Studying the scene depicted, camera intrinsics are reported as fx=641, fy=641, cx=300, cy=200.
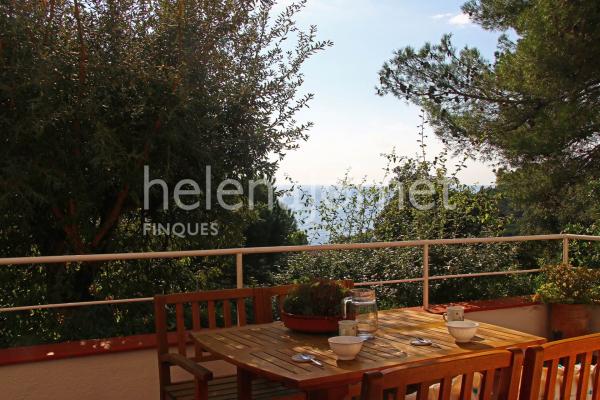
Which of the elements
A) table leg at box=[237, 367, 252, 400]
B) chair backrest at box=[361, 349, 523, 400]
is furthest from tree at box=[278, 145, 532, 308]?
chair backrest at box=[361, 349, 523, 400]

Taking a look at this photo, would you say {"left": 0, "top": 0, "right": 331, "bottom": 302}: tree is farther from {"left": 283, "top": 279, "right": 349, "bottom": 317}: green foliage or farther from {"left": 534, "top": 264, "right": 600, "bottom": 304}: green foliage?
{"left": 534, "top": 264, "right": 600, "bottom": 304}: green foliage

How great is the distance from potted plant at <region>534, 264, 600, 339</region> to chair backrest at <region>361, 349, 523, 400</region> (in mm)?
3681

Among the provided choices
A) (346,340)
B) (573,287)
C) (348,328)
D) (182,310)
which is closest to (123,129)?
(182,310)

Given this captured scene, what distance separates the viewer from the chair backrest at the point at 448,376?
1.51m

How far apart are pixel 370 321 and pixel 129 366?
64.0 inches

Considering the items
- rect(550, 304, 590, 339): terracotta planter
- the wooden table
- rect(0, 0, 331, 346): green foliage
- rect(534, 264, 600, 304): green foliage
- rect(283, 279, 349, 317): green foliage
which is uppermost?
rect(0, 0, 331, 346): green foliage

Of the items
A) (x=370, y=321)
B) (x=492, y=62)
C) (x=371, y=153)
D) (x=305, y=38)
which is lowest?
(x=370, y=321)

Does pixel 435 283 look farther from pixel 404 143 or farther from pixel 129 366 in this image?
pixel 129 366

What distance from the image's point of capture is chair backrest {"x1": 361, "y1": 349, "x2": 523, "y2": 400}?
1510 millimetres

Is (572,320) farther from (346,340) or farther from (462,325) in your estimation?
(346,340)

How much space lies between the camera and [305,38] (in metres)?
5.18

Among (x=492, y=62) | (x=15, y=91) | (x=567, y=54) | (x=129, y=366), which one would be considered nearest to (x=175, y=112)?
(x=15, y=91)

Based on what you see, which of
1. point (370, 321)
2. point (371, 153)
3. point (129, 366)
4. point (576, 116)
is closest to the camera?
point (370, 321)

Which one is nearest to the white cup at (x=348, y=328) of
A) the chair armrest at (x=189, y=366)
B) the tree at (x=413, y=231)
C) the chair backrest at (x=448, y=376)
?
the chair armrest at (x=189, y=366)
